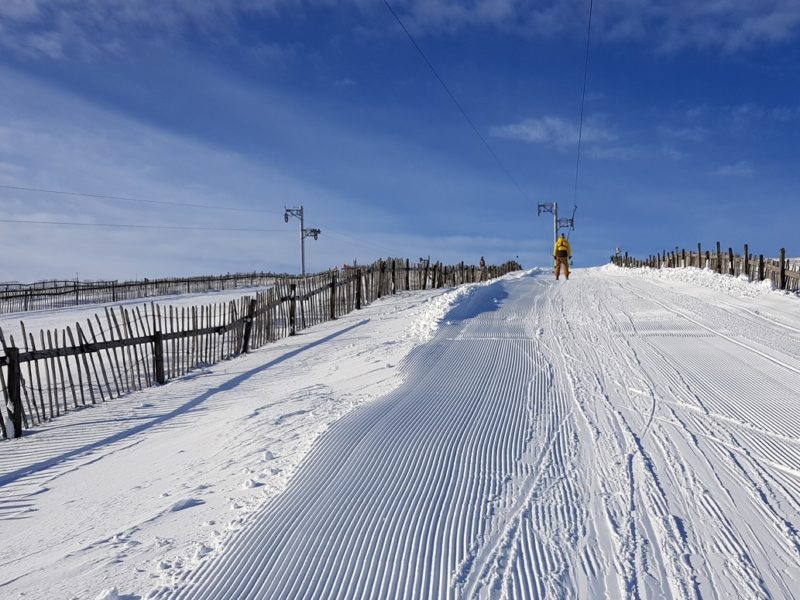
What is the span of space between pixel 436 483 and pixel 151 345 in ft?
40.0

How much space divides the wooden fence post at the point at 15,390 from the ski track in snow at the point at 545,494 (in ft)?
18.0

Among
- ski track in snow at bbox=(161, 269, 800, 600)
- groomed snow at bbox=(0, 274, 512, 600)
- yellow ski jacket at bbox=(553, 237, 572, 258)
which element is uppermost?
yellow ski jacket at bbox=(553, 237, 572, 258)

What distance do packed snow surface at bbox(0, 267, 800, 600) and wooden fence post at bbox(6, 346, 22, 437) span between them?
0.41 metres

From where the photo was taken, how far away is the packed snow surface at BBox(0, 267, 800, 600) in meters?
3.01

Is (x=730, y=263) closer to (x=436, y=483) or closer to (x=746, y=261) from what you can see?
(x=746, y=261)

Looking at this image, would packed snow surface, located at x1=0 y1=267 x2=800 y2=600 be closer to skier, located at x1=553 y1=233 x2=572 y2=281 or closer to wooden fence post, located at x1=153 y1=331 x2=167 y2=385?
wooden fence post, located at x1=153 y1=331 x2=167 y2=385

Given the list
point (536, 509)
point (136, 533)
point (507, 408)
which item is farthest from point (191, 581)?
point (507, 408)

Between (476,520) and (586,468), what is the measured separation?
4.34 feet

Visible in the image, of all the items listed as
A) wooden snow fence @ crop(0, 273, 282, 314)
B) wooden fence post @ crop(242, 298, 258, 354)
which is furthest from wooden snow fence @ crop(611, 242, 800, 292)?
wooden snow fence @ crop(0, 273, 282, 314)

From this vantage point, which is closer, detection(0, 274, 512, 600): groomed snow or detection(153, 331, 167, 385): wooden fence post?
detection(0, 274, 512, 600): groomed snow

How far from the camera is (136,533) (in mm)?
3865

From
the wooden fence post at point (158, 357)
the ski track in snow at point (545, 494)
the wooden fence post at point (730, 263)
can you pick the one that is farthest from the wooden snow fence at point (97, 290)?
the wooden fence post at point (730, 263)

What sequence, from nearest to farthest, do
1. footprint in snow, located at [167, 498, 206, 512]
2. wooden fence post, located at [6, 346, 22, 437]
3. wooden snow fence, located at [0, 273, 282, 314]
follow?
footprint in snow, located at [167, 498, 206, 512] → wooden fence post, located at [6, 346, 22, 437] → wooden snow fence, located at [0, 273, 282, 314]

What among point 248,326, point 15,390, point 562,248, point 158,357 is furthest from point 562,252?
point 15,390
